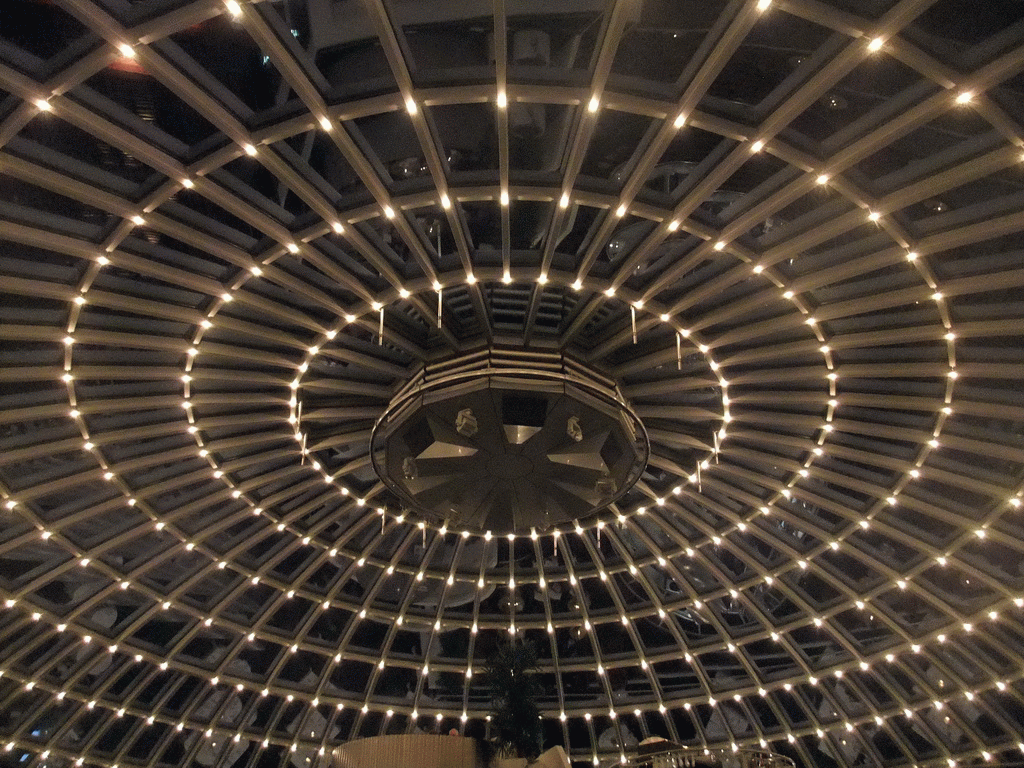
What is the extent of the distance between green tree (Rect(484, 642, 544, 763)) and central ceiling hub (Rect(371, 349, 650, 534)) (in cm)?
544

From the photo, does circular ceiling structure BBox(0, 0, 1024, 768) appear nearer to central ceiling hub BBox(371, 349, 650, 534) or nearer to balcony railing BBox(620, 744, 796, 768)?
central ceiling hub BBox(371, 349, 650, 534)

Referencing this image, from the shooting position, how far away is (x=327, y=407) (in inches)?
1145

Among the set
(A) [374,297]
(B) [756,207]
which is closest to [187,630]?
(A) [374,297]

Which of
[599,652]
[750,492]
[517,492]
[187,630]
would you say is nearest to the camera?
[517,492]

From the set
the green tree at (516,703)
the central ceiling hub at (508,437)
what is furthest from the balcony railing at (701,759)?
the central ceiling hub at (508,437)

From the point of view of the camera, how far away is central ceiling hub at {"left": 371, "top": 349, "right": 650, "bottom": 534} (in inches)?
1044

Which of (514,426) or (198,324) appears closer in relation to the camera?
(198,324)

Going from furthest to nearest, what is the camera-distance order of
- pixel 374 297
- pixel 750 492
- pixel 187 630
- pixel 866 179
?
pixel 187 630, pixel 750 492, pixel 374 297, pixel 866 179

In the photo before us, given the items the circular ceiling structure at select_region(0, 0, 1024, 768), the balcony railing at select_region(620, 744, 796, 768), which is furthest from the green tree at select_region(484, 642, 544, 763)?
the balcony railing at select_region(620, 744, 796, 768)

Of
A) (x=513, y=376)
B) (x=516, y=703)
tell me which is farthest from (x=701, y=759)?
(x=513, y=376)

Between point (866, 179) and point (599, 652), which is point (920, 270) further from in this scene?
point (599, 652)

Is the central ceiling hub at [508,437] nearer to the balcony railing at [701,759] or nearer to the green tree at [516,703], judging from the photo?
the green tree at [516,703]

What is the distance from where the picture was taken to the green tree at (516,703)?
27.4m

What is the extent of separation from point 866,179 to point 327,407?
17320 mm
